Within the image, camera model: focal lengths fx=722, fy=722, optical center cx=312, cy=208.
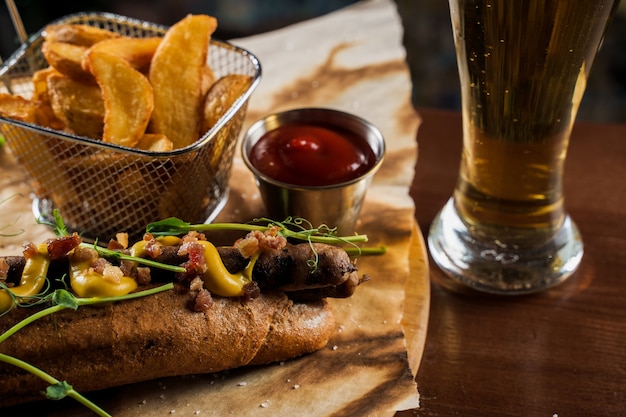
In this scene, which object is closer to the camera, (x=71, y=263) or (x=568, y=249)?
(x=71, y=263)

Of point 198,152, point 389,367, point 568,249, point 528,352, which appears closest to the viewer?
point 389,367

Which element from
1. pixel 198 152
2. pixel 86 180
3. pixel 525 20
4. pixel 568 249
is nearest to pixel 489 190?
pixel 568 249

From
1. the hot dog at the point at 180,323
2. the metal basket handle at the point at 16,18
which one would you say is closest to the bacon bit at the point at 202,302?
the hot dog at the point at 180,323

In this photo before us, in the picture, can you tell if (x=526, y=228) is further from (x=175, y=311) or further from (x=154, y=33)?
(x=154, y=33)

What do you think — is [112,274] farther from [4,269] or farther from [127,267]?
[4,269]

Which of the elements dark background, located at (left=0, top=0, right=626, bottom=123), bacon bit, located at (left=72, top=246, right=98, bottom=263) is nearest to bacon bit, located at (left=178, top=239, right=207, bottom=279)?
bacon bit, located at (left=72, top=246, right=98, bottom=263)

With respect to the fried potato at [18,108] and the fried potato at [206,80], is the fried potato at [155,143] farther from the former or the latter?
the fried potato at [18,108]
